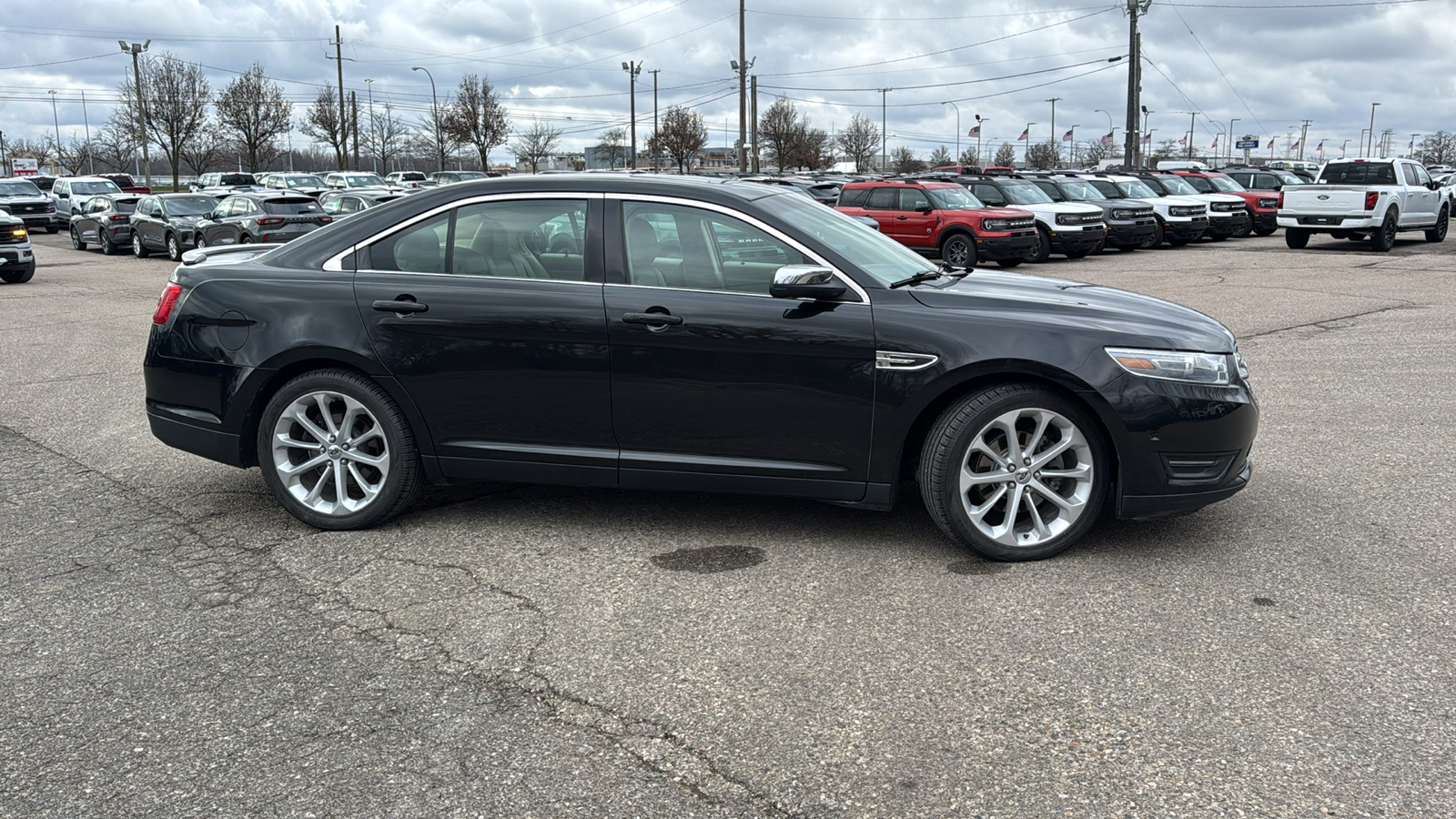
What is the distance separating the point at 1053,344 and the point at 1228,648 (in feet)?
4.43

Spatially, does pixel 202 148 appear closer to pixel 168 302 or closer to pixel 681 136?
pixel 681 136

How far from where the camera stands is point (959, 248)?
834 inches

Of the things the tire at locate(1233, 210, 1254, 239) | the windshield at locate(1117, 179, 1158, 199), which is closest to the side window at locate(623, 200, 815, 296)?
the windshield at locate(1117, 179, 1158, 199)

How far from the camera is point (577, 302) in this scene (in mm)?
4953

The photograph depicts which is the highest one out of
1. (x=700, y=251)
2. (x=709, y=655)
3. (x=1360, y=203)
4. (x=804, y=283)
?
(x=1360, y=203)

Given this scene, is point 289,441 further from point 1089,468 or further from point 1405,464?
point 1405,464

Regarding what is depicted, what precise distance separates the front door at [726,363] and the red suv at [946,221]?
1598 centimetres

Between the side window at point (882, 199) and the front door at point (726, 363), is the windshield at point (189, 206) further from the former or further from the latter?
the front door at point (726, 363)

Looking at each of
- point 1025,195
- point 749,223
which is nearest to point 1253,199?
point 1025,195

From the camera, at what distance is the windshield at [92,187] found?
143ft

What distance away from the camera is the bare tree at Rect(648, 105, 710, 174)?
72438mm

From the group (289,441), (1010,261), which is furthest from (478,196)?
(1010,261)

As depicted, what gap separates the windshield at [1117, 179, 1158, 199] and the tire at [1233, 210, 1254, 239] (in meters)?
2.80

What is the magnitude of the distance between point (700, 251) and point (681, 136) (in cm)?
6945
